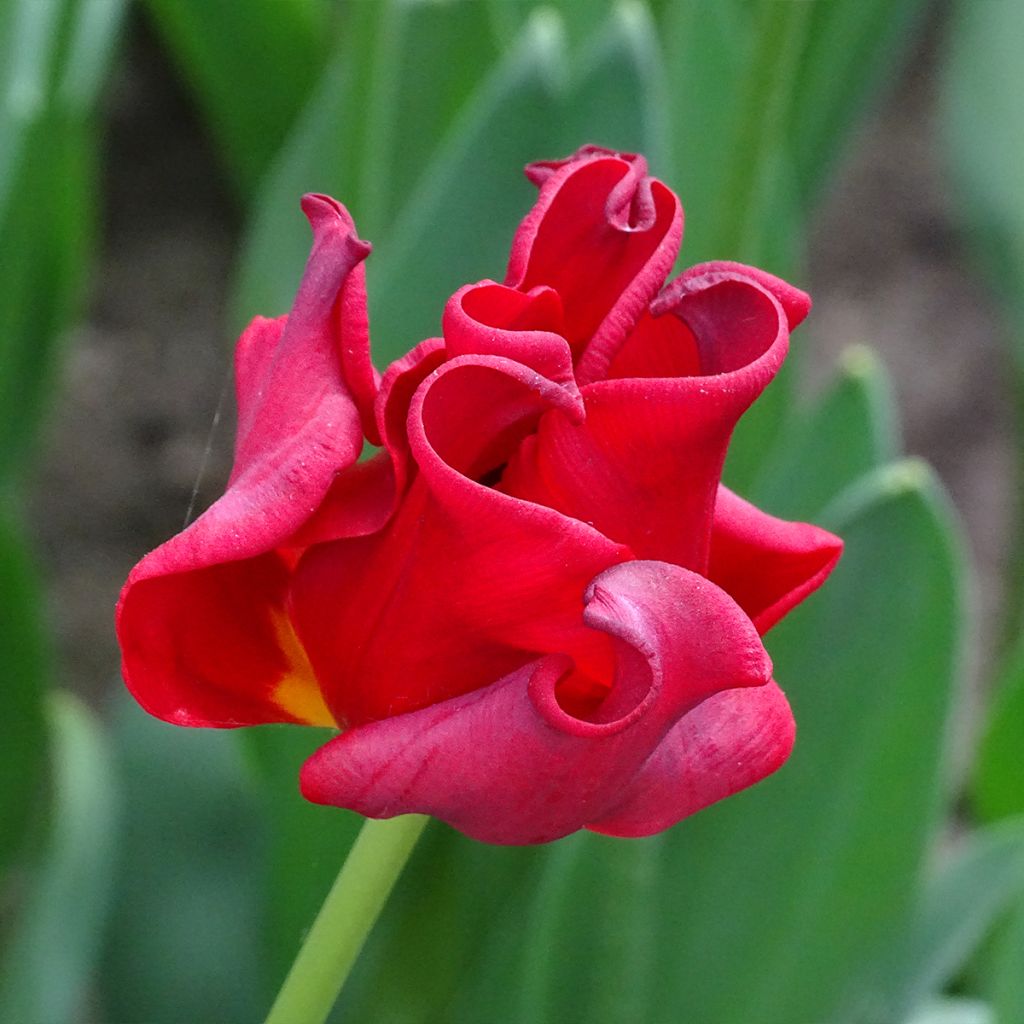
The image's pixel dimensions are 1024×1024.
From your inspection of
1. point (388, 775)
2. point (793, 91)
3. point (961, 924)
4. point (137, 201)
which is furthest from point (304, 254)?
point (137, 201)

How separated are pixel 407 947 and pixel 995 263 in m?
0.62

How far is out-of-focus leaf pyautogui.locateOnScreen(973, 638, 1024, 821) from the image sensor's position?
74cm

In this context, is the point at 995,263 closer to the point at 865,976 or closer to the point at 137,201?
the point at 865,976

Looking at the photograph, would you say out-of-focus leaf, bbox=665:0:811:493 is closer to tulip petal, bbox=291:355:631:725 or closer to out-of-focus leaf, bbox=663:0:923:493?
out-of-focus leaf, bbox=663:0:923:493

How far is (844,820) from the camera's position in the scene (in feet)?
1.91

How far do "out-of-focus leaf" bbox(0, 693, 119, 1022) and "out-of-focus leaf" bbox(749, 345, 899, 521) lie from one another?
0.91ft

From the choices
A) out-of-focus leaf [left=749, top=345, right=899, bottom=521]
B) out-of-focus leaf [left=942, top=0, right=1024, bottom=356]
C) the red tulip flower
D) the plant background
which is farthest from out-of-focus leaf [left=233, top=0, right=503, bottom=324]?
the red tulip flower

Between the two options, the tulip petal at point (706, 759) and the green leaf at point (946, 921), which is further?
the green leaf at point (946, 921)

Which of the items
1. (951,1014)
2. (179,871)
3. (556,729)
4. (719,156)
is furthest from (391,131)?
(556,729)

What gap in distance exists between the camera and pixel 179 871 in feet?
2.10

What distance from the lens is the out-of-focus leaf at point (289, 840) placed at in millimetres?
432

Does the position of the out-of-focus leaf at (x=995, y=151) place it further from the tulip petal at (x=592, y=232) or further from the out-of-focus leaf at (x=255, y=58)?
the tulip petal at (x=592, y=232)

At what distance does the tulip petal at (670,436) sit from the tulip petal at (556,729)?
0.02m

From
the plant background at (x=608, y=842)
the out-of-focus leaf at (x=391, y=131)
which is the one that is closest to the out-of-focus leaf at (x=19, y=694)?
the plant background at (x=608, y=842)
